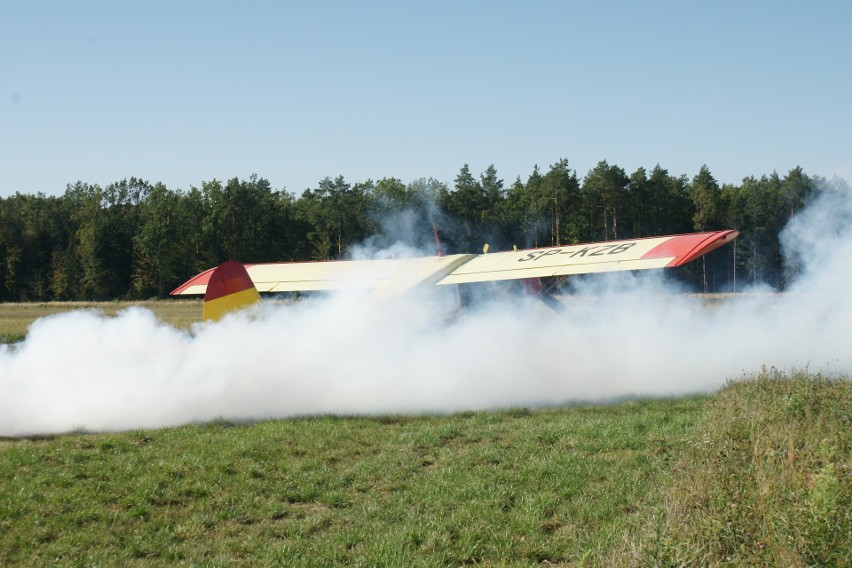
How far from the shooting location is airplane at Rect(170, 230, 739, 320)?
1204cm

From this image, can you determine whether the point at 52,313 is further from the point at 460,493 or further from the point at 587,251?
the point at 460,493

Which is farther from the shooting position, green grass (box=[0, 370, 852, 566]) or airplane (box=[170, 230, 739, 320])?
airplane (box=[170, 230, 739, 320])

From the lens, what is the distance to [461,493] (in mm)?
6840

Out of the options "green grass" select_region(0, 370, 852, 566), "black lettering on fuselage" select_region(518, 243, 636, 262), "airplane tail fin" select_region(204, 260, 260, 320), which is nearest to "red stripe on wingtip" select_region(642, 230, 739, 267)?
"black lettering on fuselage" select_region(518, 243, 636, 262)

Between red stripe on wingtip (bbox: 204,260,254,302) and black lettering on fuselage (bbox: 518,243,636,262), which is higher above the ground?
black lettering on fuselage (bbox: 518,243,636,262)

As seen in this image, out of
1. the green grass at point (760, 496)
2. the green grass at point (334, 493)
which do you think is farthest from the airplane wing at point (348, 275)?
the green grass at point (760, 496)

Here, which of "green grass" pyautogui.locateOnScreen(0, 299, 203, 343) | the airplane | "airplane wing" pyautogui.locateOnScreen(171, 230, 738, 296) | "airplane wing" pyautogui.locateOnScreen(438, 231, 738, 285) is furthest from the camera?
"green grass" pyautogui.locateOnScreen(0, 299, 203, 343)

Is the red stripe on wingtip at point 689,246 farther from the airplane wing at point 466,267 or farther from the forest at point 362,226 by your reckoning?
the forest at point 362,226

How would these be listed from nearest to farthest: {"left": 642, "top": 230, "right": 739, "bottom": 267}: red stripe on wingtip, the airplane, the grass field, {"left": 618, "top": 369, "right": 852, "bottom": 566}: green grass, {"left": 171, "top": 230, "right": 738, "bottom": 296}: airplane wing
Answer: {"left": 618, "top": 369, "right": 852, "bottom": 566}: green grass < the grass field < {"left": 642, "top": 230, "right": 739, "bottom": 267}: red stripe on wingtip < the airplane < {"left": 171, "top": 230, "right": 738, "bottom": 296}: airplane wing

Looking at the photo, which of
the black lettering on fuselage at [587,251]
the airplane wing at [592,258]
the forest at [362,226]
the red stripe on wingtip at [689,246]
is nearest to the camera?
the red stripe on wingtip at [689,246]

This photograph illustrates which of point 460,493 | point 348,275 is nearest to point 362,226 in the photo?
→ point 348,275

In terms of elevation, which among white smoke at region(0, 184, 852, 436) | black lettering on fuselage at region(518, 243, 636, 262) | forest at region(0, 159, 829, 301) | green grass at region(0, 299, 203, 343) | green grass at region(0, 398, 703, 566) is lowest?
green grass at region(0, 398, 703, 566)

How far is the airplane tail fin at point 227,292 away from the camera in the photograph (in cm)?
1242

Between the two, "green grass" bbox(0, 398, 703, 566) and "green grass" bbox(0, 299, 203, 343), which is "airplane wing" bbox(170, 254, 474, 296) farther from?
"green grass" bbox(0, 299, 203, 343)
